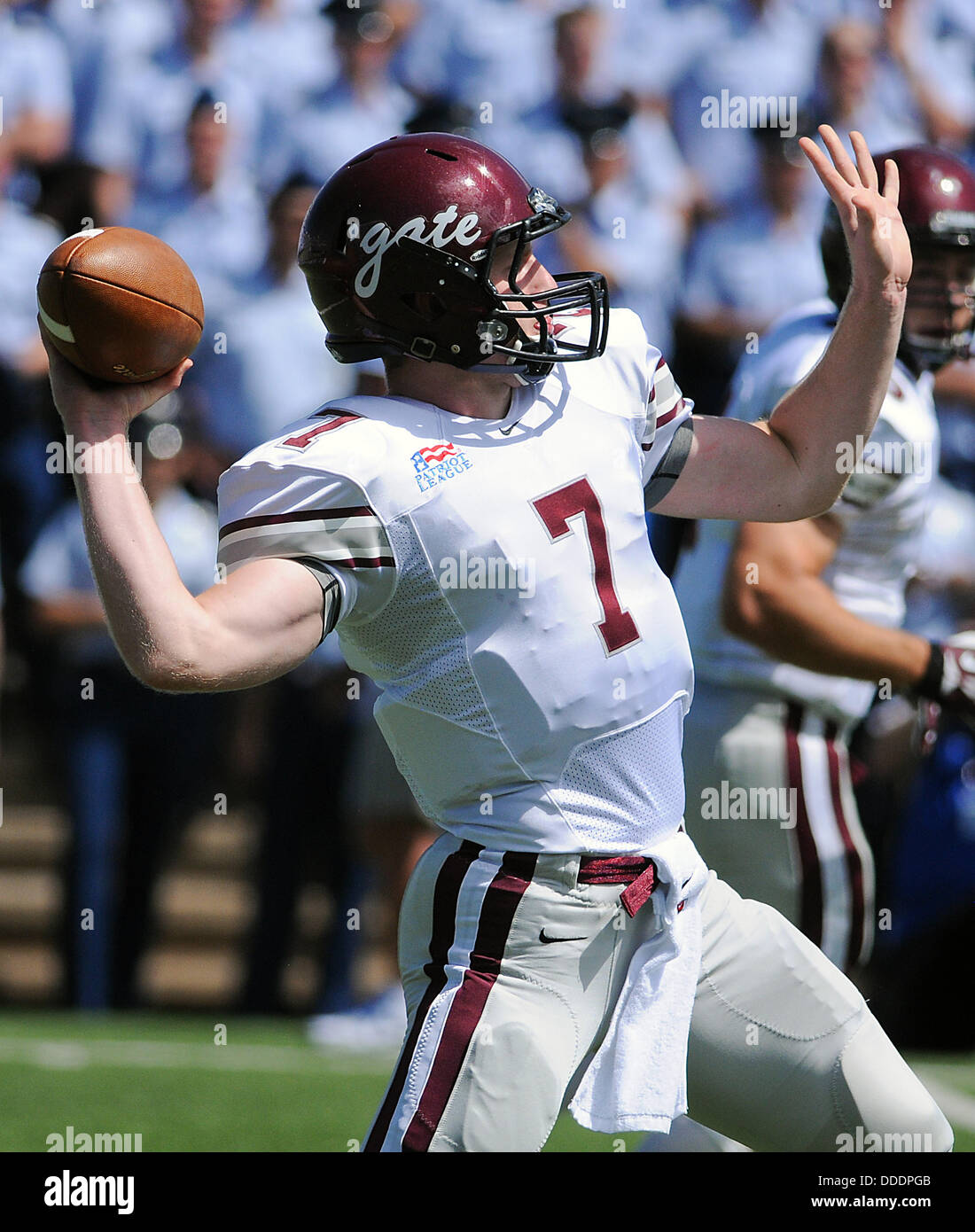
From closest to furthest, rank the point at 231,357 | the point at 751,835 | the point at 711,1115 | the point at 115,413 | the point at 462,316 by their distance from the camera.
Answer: the point at 115,413 → the point at 462,316 → the point at 711,1115 → the point at 751,835 → the point at 231,357

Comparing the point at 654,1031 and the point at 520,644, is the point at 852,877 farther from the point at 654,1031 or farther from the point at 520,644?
the point at 520,644

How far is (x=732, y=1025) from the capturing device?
2.21 metres

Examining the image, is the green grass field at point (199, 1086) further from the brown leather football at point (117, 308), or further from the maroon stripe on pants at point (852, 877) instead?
the brown leather football at point (117, 308)

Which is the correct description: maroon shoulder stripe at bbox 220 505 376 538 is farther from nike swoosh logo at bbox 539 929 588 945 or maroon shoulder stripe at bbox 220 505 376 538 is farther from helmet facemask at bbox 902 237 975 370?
helmet facemask at bbox 902 237 975 370

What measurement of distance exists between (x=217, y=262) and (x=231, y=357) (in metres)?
0.36

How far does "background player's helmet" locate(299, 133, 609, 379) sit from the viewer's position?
2.11 m

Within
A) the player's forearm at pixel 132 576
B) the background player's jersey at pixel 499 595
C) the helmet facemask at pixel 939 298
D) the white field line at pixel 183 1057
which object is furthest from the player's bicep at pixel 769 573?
the white field line at pixel 183 1057

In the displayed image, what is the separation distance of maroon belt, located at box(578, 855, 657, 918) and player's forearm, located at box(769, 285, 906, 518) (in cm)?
63

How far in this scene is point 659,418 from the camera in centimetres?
231

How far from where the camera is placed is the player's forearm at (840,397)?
230 centimetres

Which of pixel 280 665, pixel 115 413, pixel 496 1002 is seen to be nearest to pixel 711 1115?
pixel 496 1002

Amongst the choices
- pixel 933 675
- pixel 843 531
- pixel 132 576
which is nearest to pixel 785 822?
pixel 933 675

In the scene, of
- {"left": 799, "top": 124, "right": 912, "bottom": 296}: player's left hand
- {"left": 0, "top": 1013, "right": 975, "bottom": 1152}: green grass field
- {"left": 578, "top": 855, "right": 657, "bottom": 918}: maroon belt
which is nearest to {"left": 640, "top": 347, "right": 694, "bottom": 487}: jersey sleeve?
{"left": 799, "top": 124, "right": 912, "bottom": 296}: player's left hand

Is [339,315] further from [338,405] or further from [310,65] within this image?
[310,65]
